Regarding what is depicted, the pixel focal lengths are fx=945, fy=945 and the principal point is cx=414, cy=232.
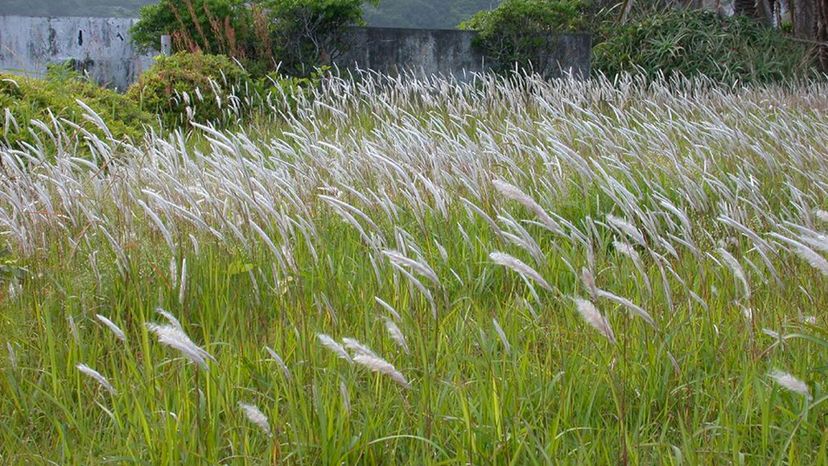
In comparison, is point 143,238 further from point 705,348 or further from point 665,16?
point 665,16

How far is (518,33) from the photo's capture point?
13.1m

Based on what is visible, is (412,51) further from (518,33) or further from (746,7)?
(746,7)

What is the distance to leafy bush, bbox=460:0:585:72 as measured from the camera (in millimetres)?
12938

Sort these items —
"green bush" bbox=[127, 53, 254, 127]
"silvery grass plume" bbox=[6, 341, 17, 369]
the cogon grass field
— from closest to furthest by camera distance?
the cogon grass field
"silvery grass plume" bbox=[6, 341, 17, 369]
"green bush" bbox=[127, 53, 254, 127]

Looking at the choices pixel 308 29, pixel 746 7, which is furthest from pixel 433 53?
pixel 746 7

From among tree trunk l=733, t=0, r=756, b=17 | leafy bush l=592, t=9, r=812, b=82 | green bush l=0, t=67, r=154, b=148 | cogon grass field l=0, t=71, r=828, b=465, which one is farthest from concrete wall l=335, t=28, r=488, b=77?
cogon grass field l=0, t=71, r=828, b=465

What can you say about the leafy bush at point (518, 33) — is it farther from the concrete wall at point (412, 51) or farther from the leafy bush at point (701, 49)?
the leafy bush at point (701, 49)

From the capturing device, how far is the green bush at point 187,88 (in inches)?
336

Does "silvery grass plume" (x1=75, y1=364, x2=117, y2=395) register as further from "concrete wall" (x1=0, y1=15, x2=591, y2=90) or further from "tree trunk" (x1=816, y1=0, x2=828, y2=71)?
"tree trunk" (x1=816, y1=0, x2=828, y2=71)

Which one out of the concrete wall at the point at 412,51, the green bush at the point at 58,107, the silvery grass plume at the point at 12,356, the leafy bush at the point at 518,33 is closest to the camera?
the silvery grass plume at the point at 12,356

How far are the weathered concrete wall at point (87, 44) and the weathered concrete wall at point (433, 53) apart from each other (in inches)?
106

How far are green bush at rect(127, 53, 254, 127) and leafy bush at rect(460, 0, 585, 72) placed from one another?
4691 mm

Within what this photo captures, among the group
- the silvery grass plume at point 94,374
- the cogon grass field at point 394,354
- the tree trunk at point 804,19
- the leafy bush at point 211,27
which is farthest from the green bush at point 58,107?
the tree trunk at point 804,19

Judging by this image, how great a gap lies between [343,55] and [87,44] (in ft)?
10.7
